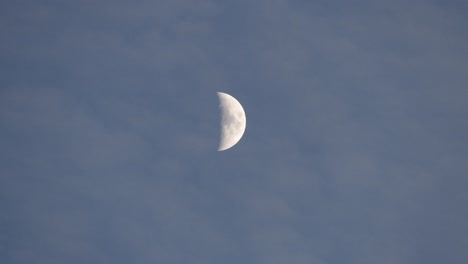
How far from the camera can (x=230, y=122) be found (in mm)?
52906

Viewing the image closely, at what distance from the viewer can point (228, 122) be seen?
52719 millimetres

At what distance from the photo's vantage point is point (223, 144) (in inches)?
2105

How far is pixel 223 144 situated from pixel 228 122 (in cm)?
200

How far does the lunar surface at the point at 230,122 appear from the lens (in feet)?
173

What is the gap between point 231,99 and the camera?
5466 cm

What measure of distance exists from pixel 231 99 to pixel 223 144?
13.1ft

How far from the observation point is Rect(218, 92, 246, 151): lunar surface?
173ft

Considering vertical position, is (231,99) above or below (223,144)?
above

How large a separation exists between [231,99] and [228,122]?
9.09ft
